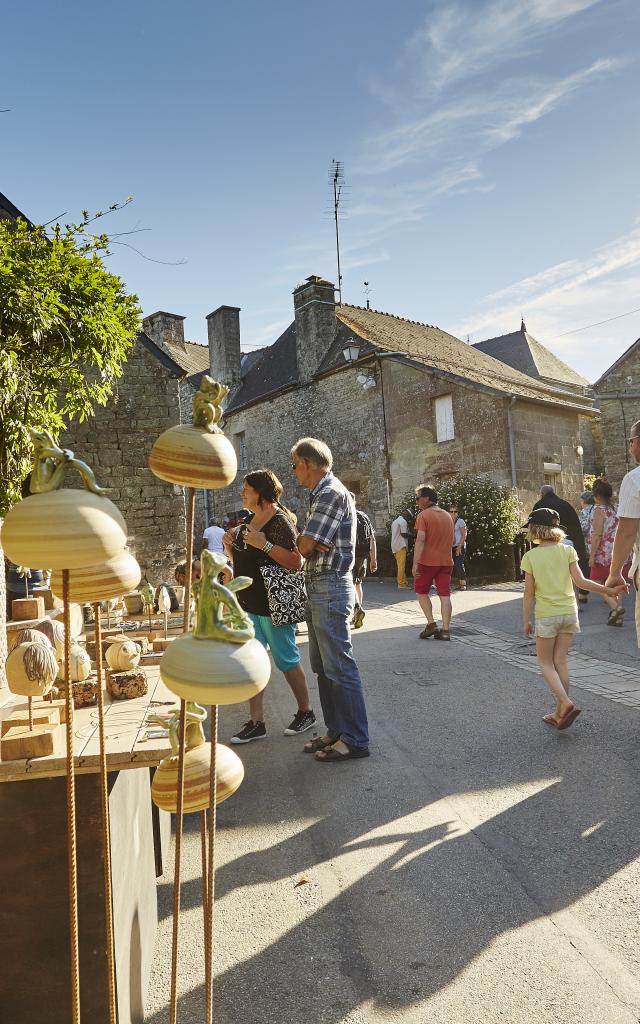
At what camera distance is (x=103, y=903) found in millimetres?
1899

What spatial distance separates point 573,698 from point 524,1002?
381 cm

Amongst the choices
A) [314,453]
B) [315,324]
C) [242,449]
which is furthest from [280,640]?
[242,449]

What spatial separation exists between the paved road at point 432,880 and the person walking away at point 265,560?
25 cm

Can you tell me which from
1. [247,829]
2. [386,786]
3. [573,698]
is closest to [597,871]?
[386,786]

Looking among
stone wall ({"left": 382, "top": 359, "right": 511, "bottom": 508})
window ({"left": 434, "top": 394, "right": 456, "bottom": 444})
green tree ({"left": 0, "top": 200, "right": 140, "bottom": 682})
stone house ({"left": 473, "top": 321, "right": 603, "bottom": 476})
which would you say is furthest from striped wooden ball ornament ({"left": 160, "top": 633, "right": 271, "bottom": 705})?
stone house ({"left": 473, "top": 321, "right": 603, "bottom": 476})

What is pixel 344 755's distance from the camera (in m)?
4.58

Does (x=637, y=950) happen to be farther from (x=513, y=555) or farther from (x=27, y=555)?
(x=513, y=555)

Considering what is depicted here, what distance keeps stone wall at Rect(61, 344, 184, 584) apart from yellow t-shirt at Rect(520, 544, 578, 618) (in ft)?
30.4

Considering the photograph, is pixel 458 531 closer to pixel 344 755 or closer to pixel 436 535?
pixel 436 535

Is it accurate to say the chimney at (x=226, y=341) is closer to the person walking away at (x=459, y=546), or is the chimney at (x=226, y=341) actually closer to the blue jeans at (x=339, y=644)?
the person walking away at (x=459, y=546)

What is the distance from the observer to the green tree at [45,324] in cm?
249

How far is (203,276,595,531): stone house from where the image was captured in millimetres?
18984

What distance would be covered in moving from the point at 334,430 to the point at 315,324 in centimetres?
370

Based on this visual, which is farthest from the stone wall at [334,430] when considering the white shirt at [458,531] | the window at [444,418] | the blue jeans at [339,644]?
the blue jeans at [339,644]
